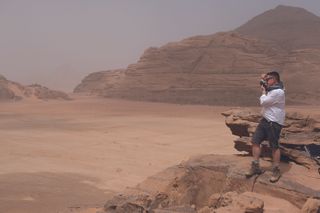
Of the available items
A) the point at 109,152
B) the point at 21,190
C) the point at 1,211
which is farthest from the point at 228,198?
the point at 109,152

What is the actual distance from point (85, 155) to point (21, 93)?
33.6 metres

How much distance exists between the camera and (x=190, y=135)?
19.0 meters

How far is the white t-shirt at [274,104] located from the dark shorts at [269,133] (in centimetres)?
7

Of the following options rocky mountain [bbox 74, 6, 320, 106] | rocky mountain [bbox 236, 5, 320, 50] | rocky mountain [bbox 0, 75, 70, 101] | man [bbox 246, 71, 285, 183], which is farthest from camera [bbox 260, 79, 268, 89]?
rocky mountain [bbox 236, 5, 320, 50]

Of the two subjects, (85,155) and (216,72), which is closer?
(85,155)

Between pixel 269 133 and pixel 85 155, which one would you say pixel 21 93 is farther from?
pixel 269 133

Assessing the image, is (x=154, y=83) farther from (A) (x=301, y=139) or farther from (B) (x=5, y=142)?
(A) (x=301, y=139)

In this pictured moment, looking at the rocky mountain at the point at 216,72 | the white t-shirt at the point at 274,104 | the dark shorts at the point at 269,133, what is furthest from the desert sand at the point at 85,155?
the rocky mountain at the point at 216,72

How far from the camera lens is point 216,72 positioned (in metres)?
41.6

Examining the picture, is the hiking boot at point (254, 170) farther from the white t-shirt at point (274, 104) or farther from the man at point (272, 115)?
the white t-shirt at point (274, 104)

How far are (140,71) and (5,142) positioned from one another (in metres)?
31.7

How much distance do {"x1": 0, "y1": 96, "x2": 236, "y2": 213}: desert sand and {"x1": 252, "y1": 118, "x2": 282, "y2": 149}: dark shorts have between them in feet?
8.81

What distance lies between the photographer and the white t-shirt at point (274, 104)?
5.92m

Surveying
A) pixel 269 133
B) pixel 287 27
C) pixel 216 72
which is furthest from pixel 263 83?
pixel 287 27
